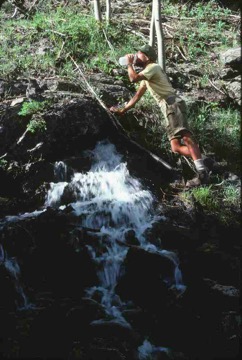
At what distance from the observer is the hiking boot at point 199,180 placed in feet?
18.3

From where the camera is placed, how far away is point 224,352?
4.24 m

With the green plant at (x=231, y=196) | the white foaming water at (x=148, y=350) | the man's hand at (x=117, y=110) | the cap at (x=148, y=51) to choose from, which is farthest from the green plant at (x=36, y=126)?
the white foaming water at (x=148, y=350)

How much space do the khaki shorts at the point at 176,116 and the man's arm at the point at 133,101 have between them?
1.43 ft

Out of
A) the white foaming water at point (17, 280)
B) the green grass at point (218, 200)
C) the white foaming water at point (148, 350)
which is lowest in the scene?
the white foaming water at point (148, 350)

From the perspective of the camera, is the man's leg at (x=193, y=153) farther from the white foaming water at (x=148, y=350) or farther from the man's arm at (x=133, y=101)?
the white foaming water at (x=148, y=350)

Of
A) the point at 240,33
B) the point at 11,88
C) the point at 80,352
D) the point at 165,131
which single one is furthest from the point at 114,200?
the point at 240,33

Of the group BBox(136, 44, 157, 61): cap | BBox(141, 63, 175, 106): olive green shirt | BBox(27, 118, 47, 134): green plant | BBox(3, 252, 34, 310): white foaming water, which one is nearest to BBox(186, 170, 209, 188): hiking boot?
BBox(141, 63, 175, 106): olive green shirt

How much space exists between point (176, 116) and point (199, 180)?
3.27 ft

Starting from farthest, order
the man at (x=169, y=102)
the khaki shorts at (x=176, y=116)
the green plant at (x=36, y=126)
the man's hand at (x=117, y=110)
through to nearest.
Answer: the man's hand at (x=117, y=110), the green plant at (x=36, y=126), the khaki shorts at (x=176, y=116), the man at (x=169, y=102)

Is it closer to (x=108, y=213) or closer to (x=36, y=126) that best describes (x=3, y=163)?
(x=36, y=126)

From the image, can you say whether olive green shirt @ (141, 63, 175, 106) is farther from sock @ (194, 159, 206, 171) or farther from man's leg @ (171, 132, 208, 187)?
sock @ (194, 159, 206, 171)

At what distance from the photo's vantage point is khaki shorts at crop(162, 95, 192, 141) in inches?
223

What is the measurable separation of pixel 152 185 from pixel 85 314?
2251 mm

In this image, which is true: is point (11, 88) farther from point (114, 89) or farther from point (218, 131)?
point (218, 131)
